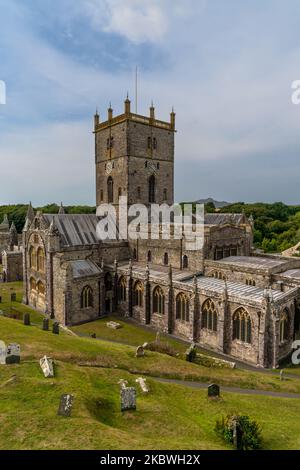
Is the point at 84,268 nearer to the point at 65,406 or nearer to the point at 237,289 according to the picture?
the point at 237,289

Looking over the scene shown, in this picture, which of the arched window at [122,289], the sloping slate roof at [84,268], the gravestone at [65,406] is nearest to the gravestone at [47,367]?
the gravestone at [65,406]

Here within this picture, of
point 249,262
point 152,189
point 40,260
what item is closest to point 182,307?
point 249,262

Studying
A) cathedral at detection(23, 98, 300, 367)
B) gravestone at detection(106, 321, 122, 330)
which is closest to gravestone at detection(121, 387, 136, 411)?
cathedral at detection(23, 98, 300, 367)

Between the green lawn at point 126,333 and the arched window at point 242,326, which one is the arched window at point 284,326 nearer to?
the arched window at point 242,326

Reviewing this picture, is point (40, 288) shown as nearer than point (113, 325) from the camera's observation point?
No

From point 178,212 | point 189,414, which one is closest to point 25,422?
point 189,414

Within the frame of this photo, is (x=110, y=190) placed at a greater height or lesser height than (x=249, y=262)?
greater
